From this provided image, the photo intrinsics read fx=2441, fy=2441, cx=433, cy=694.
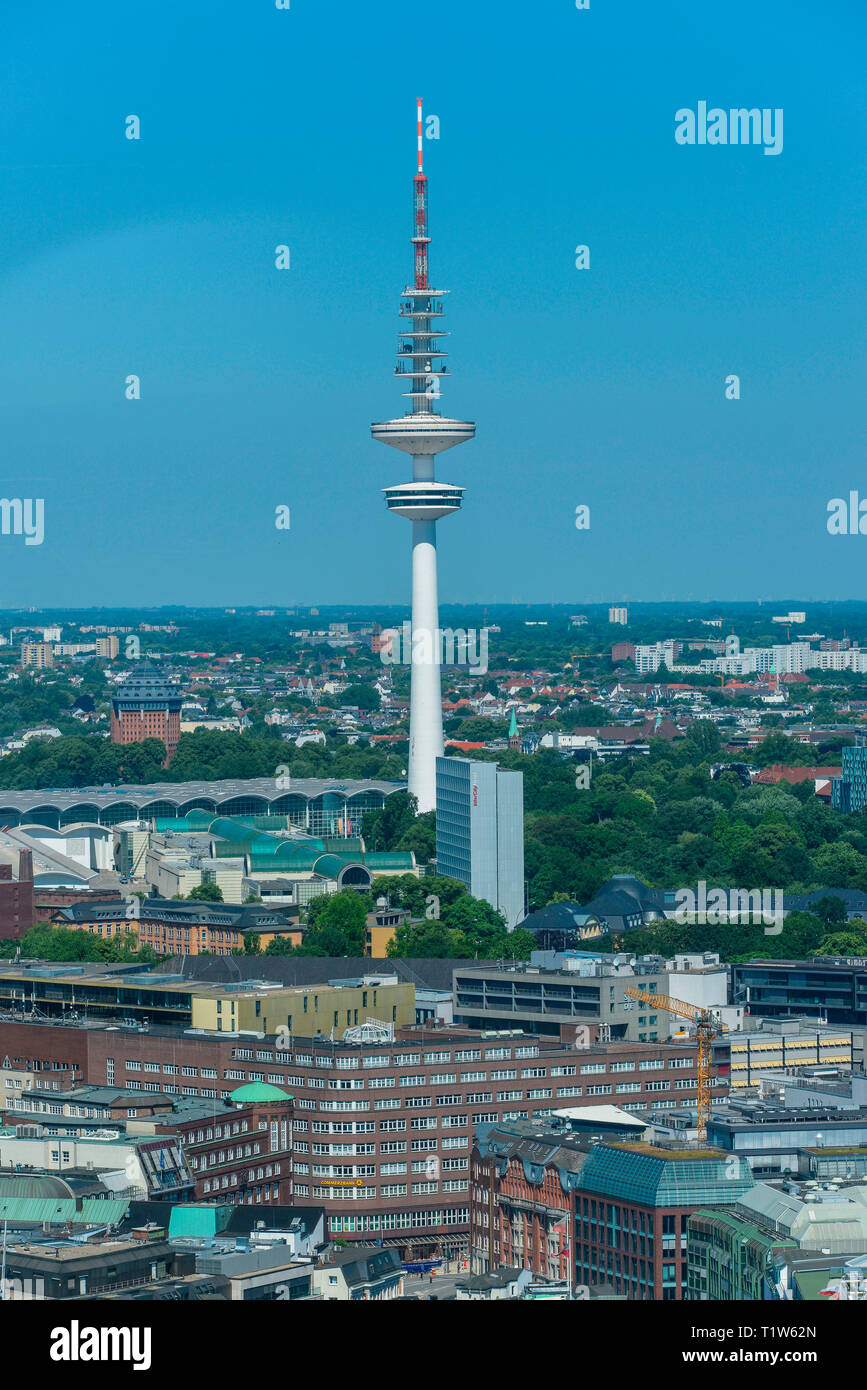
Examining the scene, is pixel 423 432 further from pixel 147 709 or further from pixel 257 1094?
pixel 257 1094

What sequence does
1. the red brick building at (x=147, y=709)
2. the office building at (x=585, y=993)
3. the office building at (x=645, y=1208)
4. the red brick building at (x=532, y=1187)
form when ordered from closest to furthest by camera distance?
the office building at (x=645, y=1208), the red brick building at (x=532, y=1187), the office building at (x=585, y=993), the red brick building at (x=147, y=709)

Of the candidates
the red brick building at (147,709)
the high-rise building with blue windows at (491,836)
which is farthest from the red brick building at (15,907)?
the red brick building at (147,709)

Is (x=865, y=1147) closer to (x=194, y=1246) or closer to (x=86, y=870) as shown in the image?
(x=194, y=1246)

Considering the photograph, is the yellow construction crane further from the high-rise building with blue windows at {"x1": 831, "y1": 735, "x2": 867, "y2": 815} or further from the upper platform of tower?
the high-rise building with blue windows at {"x1": 831, "y1": 735, "x2": 867, "y2": 815}

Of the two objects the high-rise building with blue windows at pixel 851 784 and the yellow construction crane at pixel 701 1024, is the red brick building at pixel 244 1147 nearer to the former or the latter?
the yellow construction crane at pixel 701 1024
